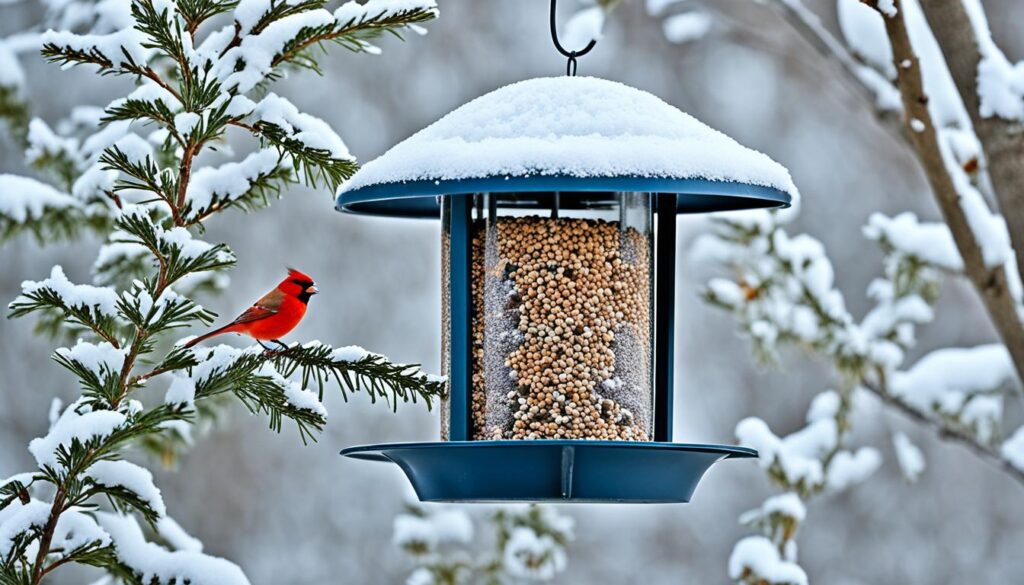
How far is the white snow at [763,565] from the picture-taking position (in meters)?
3.76

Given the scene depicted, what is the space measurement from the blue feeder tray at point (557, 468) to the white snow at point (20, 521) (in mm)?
659

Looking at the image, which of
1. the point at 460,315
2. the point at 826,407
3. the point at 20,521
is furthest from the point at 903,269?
the point at 20,521

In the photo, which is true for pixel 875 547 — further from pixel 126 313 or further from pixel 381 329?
pixel 126 313

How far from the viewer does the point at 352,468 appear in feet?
35.6

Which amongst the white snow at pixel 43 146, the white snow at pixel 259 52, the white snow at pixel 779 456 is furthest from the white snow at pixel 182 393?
the white snow at pixel 779 456

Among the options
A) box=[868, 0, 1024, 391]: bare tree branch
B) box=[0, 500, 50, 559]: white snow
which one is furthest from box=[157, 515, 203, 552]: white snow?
box=[868, 0, 1024, 391]: bare tree branch

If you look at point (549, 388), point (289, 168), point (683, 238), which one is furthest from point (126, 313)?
point (683, 238)

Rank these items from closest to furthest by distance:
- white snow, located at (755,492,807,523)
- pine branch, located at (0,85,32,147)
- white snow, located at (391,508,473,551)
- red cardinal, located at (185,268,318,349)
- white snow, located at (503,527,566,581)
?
1. red cardinal, located at (185,268,318,349)
2. pine branch, located at (0,85,32,147)
3. white snow, located at (755,492,807,523)
4. white snow, located at (503,527,566,581)
5. white snow, located at (391,508,473,551)

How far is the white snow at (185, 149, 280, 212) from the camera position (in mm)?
2590

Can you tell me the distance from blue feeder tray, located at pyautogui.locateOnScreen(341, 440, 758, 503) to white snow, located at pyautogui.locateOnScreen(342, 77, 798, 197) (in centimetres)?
48

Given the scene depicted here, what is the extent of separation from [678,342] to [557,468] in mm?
8409

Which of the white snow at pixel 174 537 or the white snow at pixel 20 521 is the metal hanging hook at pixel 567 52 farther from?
the white snow at pixel 174 537

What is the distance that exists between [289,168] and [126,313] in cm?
56

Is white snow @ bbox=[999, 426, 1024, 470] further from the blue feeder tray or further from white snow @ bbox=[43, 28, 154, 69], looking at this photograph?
white snow @ bbox=[43, 28, 154, 69]
